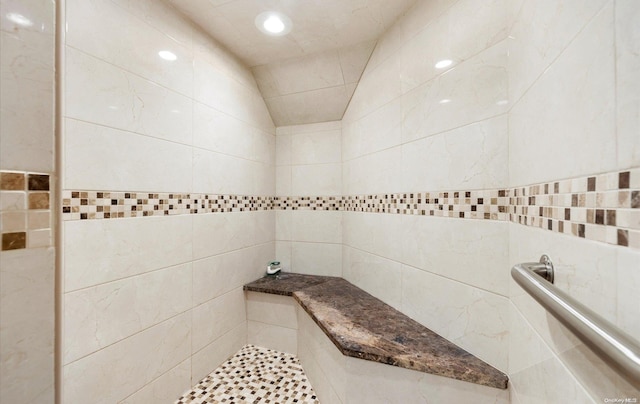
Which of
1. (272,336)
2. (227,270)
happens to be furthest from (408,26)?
(272,336)

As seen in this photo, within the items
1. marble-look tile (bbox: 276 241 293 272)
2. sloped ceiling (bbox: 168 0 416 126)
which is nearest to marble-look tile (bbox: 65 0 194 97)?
sloped ceiling (bbox: 168 0 416 126)

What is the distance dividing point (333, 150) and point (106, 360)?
1970 mm

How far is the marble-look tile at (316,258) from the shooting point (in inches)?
87.9

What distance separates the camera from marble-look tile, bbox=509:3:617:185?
45 cm

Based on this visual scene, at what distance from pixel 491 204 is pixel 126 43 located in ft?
5.91

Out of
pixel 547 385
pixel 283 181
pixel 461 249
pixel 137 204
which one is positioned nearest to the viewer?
pixel 547 385

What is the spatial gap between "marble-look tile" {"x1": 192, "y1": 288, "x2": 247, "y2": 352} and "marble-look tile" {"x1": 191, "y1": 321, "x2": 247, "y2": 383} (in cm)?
3

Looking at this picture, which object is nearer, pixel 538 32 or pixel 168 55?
pixel 538 32

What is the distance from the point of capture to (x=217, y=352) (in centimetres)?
173

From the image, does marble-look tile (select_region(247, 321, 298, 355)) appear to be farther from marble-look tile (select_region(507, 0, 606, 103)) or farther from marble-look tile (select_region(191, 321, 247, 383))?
marble-look tile (select_region(507, 0, 606, 103))

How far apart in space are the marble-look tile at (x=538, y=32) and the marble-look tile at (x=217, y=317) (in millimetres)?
1948

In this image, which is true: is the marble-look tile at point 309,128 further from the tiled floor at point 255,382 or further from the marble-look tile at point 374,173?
the tiled floor at point 255,382

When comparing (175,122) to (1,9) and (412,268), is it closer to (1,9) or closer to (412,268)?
(1,9)

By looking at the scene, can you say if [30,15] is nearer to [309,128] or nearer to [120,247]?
[120,247]
